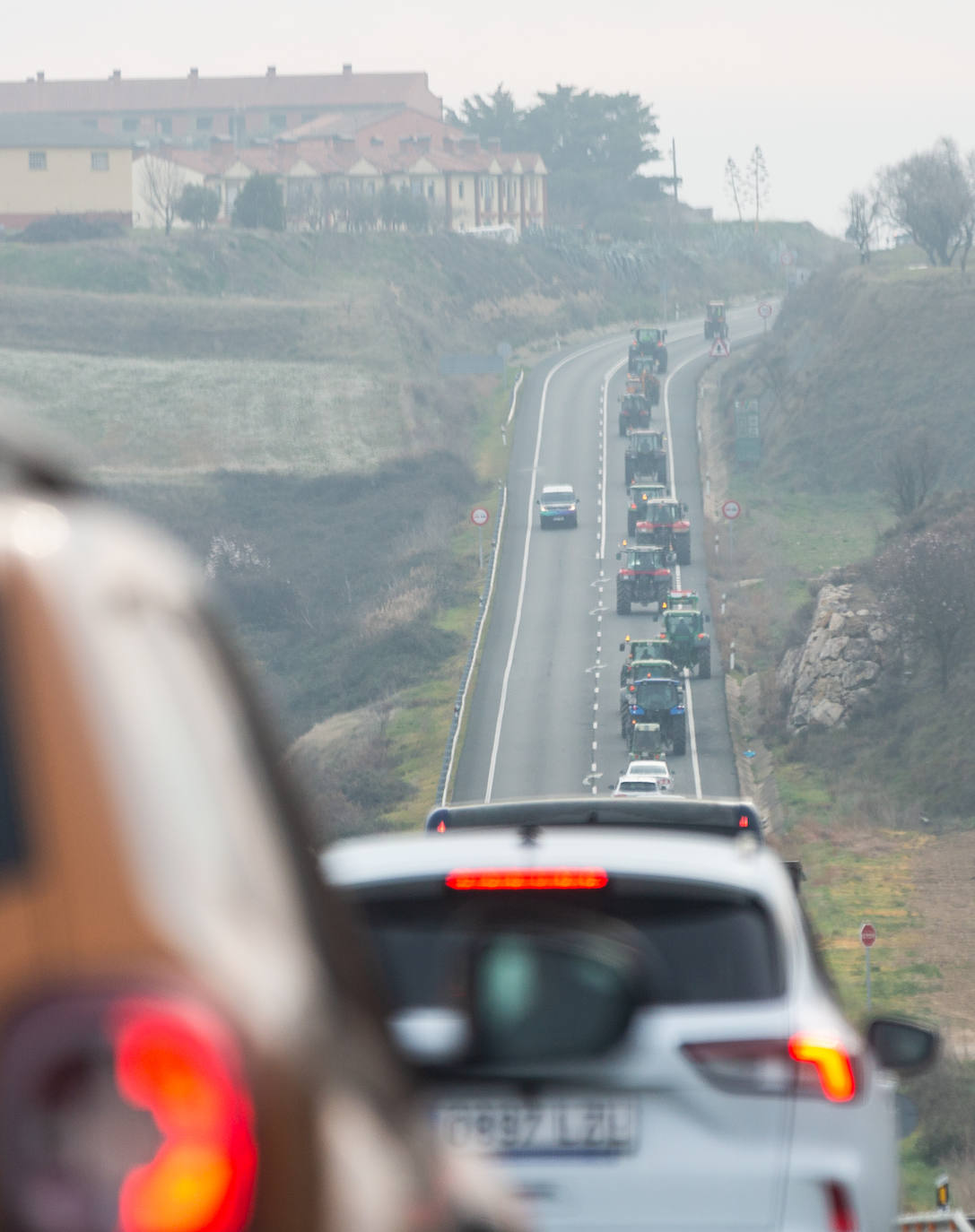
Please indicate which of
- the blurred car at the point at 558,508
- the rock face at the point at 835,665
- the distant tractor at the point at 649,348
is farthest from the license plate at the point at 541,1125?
the distant tractor at the point at 649,348

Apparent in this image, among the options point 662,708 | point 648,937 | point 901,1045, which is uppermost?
point 648,937

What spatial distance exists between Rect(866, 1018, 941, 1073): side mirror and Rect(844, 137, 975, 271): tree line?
4443 inches

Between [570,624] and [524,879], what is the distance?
62.3m

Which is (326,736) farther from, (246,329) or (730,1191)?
(246,329)

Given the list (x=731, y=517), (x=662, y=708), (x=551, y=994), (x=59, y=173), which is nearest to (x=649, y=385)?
(x=731, y=517)

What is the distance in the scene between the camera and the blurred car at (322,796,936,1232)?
4801 millimetres

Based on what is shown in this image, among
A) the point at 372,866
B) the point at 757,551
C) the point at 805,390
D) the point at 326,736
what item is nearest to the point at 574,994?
the point at 372,866

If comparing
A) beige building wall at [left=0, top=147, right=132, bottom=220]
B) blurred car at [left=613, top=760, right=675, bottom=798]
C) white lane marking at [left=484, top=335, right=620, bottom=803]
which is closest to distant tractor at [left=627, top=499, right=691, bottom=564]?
white lane marking at [left=484, top=335, right=620, bottom=803]

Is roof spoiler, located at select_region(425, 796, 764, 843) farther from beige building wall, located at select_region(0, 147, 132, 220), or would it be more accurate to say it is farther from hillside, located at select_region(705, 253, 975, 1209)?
beige building wall, located at select_region(0, 147, 132, 220)

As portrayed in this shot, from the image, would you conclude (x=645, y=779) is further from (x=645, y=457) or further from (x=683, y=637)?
(x=645, y=457)

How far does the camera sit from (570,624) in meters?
67.8

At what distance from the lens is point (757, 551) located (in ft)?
254

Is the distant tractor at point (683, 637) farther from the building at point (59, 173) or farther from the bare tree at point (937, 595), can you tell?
the building at point (59, 173)

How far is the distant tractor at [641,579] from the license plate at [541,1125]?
61.8m
